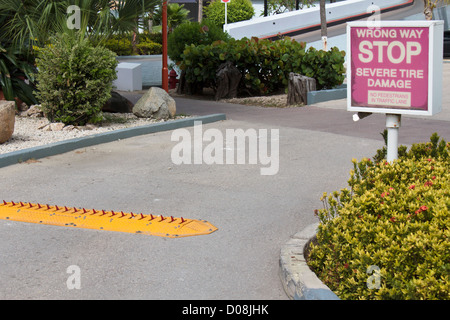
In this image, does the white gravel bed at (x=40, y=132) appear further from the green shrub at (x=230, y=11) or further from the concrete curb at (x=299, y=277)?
the green shrub at (x=230, y=11)

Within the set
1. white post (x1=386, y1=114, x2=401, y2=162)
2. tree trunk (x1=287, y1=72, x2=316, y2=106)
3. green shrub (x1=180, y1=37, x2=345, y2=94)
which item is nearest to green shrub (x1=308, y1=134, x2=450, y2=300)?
white post (x1=386, y1=114, x2=401, y2=162)

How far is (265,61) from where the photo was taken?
16844 mm

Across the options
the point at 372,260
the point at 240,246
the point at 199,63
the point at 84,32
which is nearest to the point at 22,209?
the point at 240,246

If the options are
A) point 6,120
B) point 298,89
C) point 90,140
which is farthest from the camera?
point 298,89

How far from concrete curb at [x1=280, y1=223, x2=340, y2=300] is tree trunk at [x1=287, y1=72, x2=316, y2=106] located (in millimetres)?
10445

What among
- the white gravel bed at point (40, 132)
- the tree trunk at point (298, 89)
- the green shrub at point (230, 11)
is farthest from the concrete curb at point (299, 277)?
the green shrub at point (230, 11)

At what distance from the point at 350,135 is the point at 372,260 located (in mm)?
7433

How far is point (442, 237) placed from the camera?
3.87 meters

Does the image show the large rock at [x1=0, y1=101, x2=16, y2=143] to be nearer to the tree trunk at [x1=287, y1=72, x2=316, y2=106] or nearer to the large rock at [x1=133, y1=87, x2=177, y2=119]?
the large rock at [x1=133, y1=87, x2=177, y2=119]

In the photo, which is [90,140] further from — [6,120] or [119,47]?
[119,47]

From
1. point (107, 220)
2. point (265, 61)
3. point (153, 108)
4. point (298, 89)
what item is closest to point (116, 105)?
point (153, 108)

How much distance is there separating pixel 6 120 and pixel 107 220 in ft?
13.9

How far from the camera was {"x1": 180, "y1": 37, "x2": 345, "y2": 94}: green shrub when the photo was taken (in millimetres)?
16797

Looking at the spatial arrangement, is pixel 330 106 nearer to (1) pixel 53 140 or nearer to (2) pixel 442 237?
(1) pixel 53 140
